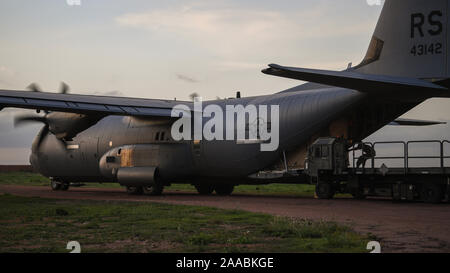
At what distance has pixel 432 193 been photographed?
20.1 m

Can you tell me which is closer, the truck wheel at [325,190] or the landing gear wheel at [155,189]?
the truck wheel at [325,190]

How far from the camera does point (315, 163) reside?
2264 centimetres

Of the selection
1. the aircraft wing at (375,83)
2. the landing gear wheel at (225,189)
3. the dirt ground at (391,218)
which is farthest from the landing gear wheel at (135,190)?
the aircraft wing at (375,83)

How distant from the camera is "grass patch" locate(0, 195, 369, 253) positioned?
10.8 meters

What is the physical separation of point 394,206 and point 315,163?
432 cm

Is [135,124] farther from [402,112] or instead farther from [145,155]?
[402,112]

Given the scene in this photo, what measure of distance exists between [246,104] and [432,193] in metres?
9.15

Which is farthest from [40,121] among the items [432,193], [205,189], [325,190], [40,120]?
[432,193]

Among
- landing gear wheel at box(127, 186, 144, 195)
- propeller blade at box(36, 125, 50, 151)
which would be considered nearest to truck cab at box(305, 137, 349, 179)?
landing gear wheel at box(127, 186, 144, 195)

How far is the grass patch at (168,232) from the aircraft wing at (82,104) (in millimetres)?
7220

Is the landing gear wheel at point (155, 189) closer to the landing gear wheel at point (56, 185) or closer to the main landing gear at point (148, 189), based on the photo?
the main landing gear at point (148, 189)

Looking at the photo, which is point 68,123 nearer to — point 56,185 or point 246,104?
point 56,185

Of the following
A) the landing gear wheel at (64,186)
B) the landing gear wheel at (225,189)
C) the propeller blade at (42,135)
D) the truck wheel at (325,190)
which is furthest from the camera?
the landing gear wheel at (64,186)

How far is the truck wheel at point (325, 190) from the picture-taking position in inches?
890
